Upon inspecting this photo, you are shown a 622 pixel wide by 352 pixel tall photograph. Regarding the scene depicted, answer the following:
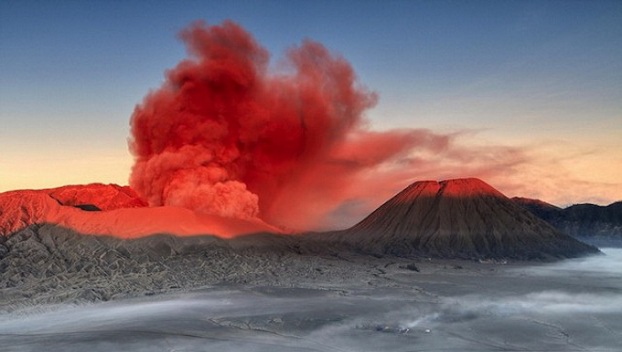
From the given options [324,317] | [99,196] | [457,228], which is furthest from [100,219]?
[457,228]

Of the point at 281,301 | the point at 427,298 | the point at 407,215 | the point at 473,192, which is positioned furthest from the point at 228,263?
the point at 473,192

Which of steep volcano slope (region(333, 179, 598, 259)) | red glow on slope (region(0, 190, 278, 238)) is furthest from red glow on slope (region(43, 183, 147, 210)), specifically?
steep volcano slope (region(333, 179, 598, 259))

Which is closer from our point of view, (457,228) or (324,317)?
(324,317)

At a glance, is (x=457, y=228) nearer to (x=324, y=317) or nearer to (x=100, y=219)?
(x=100, y=219)

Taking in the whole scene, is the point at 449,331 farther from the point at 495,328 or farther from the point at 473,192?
the point at 473,192

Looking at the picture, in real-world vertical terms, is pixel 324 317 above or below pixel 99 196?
below

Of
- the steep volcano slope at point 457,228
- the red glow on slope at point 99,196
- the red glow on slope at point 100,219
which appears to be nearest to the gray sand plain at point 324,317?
the red glow on slope at point 100,219
